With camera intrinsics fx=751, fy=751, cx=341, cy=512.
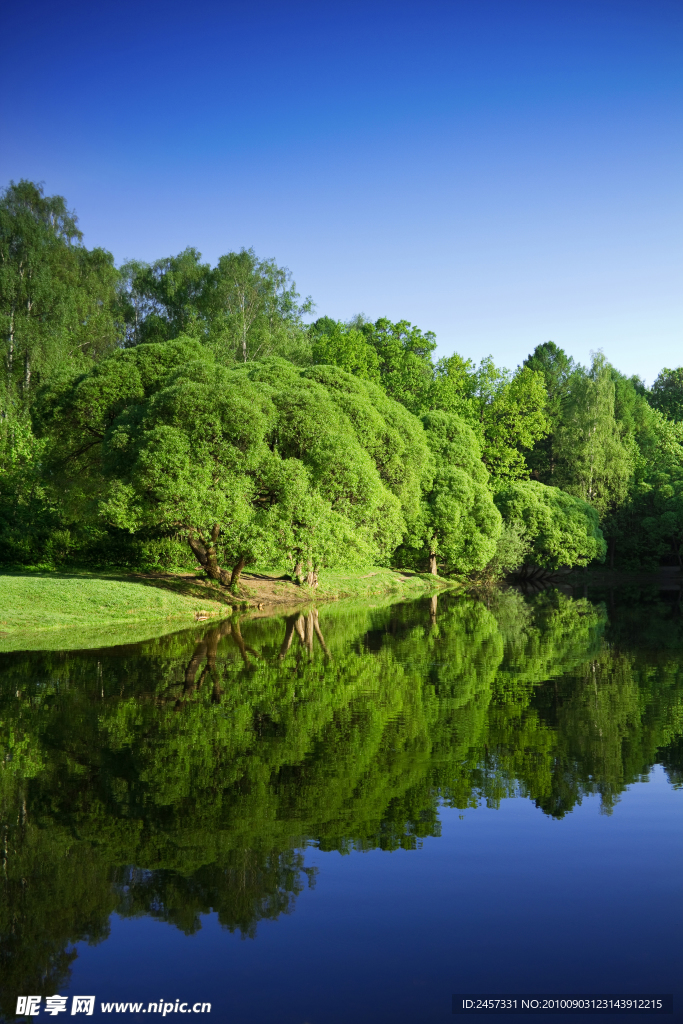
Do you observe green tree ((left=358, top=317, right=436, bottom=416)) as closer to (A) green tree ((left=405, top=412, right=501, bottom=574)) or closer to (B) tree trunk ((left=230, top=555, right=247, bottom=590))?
(A) green tree ((left=405, top=412, right=501, bottom=574))

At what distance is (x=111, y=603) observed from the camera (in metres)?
29.3

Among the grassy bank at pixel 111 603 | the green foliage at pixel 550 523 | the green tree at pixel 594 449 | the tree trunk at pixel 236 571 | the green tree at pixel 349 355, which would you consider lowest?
the grassy bank at pixel 111 603

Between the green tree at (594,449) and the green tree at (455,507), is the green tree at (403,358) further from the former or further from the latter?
the green tree at (594,449)

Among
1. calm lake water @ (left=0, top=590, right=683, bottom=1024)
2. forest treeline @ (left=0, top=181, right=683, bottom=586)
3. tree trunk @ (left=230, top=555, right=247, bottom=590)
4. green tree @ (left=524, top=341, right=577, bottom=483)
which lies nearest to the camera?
calm lake water @ (left=0, top=590, right=683, bottom=1024)

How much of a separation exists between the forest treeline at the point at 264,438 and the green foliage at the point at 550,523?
197mm

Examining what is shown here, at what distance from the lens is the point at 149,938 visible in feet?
22.4

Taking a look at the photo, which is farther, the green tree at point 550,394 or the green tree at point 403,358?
the green tree at point 550,394

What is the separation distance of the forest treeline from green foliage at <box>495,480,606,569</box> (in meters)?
0.20

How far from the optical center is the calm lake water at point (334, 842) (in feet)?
20.6

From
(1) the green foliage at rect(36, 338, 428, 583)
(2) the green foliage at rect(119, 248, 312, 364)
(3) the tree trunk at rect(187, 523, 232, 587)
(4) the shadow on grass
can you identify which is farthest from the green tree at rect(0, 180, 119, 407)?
(3) the tree trunk at rect(187, 523, 232, 587)

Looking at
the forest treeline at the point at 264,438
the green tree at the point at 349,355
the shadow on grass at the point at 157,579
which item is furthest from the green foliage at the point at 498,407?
the shadow on grass at the point at 157,579

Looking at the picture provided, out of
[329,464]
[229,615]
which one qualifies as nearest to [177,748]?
[229,615]

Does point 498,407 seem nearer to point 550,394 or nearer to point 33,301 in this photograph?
point 550,394

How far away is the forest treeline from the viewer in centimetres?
3309
